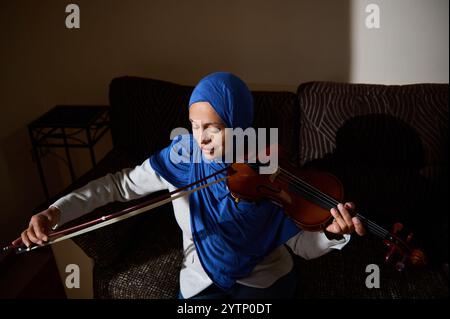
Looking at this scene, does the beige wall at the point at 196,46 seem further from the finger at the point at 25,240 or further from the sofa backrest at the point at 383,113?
the finger at the point at 25,240

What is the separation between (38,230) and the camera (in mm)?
856

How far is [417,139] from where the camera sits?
1.30m

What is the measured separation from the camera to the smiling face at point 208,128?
0.89m

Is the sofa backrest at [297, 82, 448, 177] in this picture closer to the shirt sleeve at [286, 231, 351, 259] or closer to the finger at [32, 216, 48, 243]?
the shirt sleeve at [286, 231, 351, 259]

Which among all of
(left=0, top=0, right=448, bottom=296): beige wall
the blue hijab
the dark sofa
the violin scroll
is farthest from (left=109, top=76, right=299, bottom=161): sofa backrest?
the violin scroll

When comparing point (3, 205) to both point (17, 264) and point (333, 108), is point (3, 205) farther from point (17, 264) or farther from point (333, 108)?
point (333, 108)

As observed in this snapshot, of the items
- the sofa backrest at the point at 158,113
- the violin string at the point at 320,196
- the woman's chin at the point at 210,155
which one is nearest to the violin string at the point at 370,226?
the violin string at the point at 320,196

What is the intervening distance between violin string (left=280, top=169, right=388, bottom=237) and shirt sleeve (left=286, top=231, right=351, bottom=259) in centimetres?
7

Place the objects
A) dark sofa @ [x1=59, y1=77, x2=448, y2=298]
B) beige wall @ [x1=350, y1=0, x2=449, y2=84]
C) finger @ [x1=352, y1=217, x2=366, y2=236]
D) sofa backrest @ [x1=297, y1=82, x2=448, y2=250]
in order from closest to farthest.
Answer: finger @ [x1=352, y1=217, x2=366, y2=236]
dark sofa @ [x1=59, y1=77, x2=448, y2=298]
sofa backrest @ [x1=297, y1=82, x2=448, y2=250]
beige wall @ [x1=350, y1=0, x2=449, y2=84]

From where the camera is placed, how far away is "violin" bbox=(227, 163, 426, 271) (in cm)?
93

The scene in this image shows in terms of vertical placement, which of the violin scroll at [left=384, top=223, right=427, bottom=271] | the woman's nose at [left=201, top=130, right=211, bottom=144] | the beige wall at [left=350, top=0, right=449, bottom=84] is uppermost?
the beige wall at [left=350, top=0, right=449, bottom=84]

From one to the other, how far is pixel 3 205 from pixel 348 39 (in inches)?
64.7
